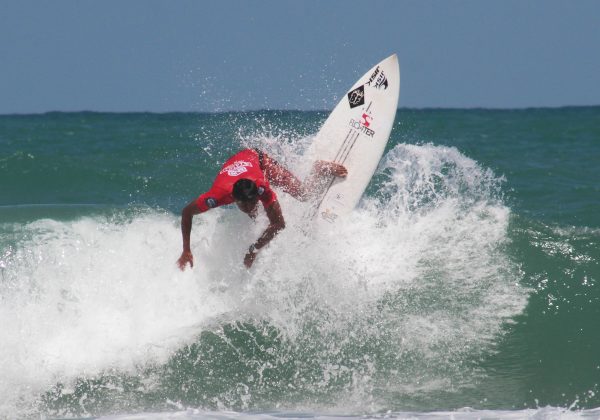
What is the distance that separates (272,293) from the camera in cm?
638

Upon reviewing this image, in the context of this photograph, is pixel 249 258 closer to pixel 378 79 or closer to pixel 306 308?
pixel 306 308

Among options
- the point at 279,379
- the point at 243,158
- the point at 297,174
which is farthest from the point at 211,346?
the point at 297,174

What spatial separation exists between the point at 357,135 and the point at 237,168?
194 centimetres

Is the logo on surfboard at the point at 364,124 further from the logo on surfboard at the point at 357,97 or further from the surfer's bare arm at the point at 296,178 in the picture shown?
the surfer's bare arm at the point at 296,178

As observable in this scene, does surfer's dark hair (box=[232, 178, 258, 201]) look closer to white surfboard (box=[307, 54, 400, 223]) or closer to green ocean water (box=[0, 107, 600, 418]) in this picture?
green ocean water (box=[0, 107, 600, 418])

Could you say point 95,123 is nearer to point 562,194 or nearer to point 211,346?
point 562,194

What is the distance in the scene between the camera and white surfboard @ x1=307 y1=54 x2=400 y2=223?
7367mm

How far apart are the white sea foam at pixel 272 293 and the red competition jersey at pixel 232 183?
666 mm

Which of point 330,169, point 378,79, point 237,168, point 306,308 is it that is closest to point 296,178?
point 330,169

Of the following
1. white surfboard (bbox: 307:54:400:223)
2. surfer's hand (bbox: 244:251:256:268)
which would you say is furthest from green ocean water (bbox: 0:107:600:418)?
white surfboard (bbox: 307:54:400:223)

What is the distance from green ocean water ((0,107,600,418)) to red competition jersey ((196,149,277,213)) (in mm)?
669

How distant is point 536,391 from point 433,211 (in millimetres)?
3036

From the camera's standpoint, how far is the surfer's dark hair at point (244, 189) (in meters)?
5.78

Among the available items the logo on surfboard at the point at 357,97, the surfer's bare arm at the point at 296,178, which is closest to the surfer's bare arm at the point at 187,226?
the surfer's bare arm at the point at 296,178
